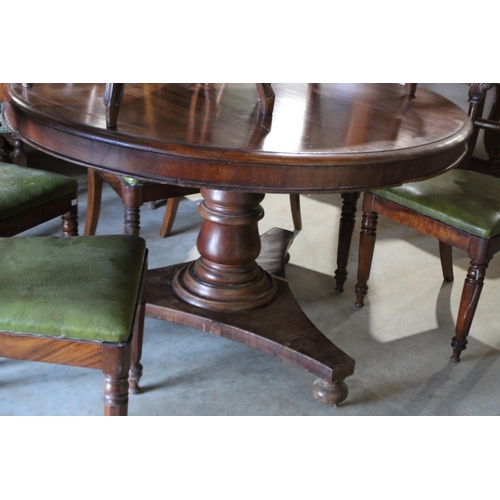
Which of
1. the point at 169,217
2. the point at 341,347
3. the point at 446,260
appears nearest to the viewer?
the point at 341,347

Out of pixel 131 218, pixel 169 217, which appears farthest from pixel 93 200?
pixel 131 218

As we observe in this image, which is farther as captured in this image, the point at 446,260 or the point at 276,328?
the point at 446,260

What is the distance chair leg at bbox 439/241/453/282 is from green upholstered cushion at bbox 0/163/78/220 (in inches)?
56.7

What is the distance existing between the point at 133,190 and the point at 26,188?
0.37 m

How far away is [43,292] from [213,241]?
0.81 metres

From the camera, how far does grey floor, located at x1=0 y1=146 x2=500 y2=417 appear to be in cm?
193

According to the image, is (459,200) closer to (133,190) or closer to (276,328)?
(276,328)

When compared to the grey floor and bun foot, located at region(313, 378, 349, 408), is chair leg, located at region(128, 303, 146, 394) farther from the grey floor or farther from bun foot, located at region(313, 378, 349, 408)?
bun foot, located at region(313, 378, 349, 408)

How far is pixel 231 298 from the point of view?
2.12 metres

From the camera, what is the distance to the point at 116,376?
1.36 metres

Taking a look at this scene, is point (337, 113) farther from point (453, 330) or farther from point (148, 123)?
point (453, 330)

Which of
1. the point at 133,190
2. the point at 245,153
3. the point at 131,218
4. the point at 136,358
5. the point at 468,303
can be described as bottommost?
the point at 136,358

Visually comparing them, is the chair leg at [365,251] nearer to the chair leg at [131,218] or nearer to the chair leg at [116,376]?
the chair leg at [131,218]
